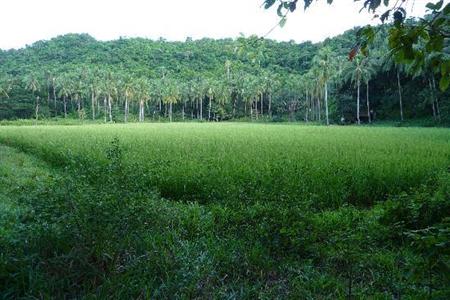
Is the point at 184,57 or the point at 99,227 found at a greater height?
the point at 184,57

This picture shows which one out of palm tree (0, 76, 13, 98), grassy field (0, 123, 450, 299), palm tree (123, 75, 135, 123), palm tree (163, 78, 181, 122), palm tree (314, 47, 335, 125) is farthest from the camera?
palm tree (163, 78, 181, 122)

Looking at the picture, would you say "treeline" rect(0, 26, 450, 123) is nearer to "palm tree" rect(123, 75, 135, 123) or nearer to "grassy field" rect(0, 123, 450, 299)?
"palm tree" rect(123, 75, 135, 123)

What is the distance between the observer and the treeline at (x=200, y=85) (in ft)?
186

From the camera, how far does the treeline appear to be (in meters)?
56.6

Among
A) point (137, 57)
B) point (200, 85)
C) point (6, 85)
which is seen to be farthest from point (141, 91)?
point (137, 57)

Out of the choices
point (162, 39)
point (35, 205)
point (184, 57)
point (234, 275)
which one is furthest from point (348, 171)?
point (162, 39)

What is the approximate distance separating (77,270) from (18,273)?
558 mm

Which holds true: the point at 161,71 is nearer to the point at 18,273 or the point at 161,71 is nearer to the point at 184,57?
the point at 184,57

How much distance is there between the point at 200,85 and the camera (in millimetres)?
85375

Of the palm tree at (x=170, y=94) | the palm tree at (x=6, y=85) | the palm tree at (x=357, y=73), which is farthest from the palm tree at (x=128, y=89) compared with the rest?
the palm tree at (x=357, y=73)

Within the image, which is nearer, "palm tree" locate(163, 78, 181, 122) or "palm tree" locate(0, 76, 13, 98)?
"palm tree" locate(0, 76, 13, 98)

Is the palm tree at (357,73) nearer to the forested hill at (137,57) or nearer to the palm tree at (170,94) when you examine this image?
the forested hill at (137,57)

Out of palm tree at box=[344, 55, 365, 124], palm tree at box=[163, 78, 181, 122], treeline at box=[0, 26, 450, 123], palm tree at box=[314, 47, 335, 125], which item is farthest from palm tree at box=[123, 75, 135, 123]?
palm tree at box=[344, 55, 365, 124]

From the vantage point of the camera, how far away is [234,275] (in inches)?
178
